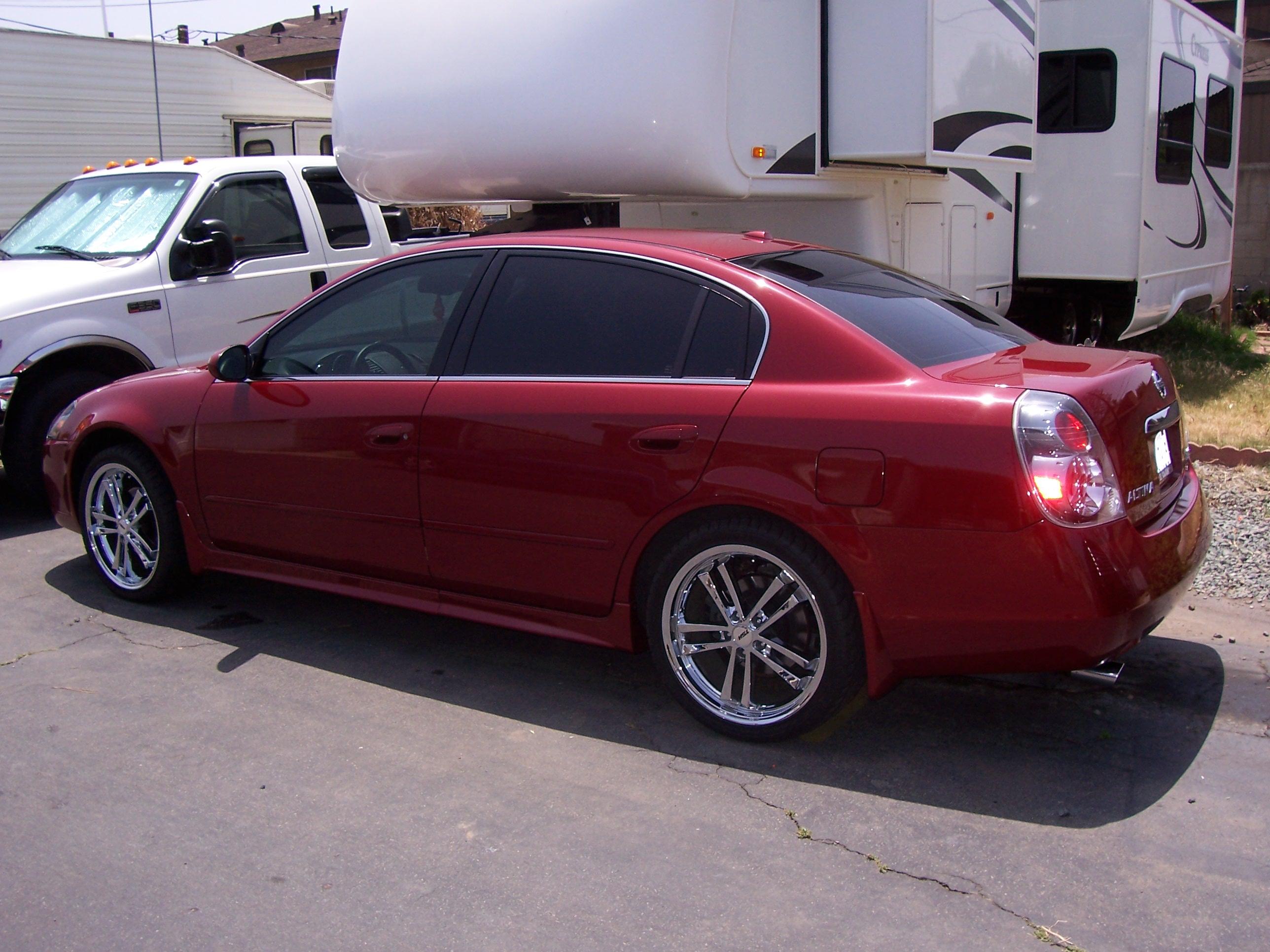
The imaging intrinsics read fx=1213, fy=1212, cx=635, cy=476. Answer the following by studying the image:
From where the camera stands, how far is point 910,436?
3475 mm

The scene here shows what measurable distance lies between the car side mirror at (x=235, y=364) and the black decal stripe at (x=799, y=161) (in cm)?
268

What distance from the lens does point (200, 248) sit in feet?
23.8

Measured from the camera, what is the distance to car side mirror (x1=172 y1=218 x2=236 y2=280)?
7.22 m

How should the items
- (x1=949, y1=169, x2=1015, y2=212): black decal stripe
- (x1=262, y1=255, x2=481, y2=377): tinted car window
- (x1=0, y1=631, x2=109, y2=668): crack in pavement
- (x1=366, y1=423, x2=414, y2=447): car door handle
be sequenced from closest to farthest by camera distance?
1. (x1=366, y1=423, x2=414, y2=447): car door handle
2. (x1=262, y1=255, x2=481, y2=377): tinted car window
3. (x1=0, y1=631, x2=109, y2=668): crack in pavement
4. (x1=949, y1=169, x2=1015, y2=212): black decal stripe

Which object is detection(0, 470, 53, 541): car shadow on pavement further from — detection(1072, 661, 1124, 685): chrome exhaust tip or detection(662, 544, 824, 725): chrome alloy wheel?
detection(1072, 661, 1124, 685): chrome exhaust tip

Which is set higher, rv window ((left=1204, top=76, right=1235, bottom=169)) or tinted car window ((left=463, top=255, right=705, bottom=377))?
rv window ((left=1204, top=76, right=1235, bottom=169))

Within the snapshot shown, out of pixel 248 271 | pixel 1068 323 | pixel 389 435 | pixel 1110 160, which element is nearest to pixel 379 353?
pixel 389 435

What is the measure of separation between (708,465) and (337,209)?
17.5ft

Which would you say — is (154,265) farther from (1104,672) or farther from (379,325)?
(1104,672)

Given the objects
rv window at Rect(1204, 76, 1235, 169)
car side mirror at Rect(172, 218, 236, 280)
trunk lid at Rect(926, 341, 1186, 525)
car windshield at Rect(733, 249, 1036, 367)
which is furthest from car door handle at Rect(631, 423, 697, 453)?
rv window at Rect(1204, 76, 1235, 169)

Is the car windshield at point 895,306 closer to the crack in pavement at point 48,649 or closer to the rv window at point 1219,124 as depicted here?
the crack in pavement at point 48,649

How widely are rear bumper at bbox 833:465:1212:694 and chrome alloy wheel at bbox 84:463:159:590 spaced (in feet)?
10.6

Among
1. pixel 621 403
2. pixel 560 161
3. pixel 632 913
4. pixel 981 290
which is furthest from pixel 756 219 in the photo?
pixel 632 913

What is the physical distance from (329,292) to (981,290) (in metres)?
5.20
